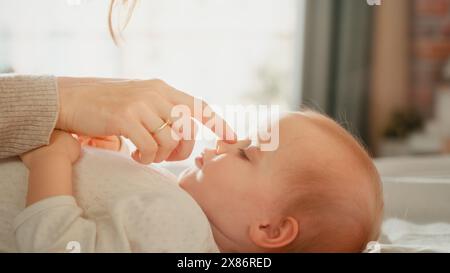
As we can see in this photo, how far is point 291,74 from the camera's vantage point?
2.82 meters

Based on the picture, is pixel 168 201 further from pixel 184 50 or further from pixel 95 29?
pixel 184 50

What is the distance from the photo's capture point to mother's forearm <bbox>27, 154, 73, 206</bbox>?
653 millimetres

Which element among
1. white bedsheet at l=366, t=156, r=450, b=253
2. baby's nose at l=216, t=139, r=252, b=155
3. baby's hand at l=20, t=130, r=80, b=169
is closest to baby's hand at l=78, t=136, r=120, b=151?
baby's hand at l=20, t=130, r=80, b=169

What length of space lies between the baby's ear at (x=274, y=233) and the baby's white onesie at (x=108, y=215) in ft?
0.23

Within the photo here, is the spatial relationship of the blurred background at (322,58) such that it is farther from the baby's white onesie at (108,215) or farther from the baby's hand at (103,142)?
the baby's white onesie at (108,215)

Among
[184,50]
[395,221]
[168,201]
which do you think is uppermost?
[184,50]

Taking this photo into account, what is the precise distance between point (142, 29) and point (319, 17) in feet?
2.98

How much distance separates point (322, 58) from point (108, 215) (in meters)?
2.25

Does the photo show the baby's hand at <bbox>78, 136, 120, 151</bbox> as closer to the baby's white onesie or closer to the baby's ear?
the baby's white onesie

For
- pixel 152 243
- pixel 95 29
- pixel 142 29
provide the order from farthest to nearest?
pixel 142 29, pixel 95 29, pixel 152 243

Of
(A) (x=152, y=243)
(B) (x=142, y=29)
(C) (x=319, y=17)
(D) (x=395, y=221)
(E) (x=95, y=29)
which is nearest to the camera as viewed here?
(A) (x=152, y=243)

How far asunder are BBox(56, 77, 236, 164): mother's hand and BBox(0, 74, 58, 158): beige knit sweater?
2cm

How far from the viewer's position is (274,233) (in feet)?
2.41

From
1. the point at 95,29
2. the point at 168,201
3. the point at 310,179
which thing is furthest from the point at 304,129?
the point at 95,29
